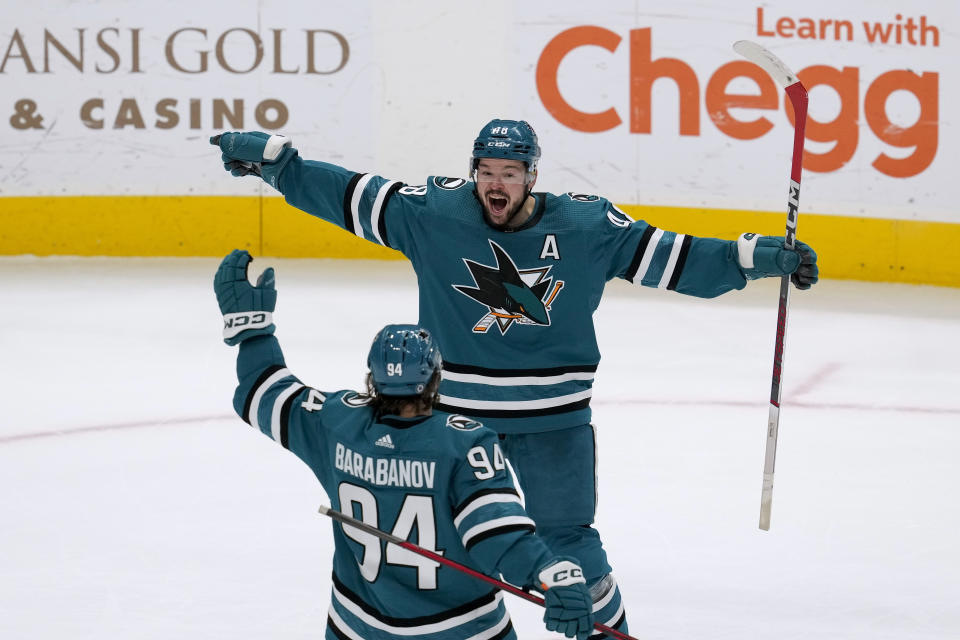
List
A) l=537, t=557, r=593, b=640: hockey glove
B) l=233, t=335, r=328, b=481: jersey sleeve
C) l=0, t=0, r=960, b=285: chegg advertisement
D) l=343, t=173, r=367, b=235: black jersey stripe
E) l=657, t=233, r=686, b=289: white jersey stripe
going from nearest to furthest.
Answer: l=537, t=557, r=593, b=640: hockey glove, l=233, t=335, r=328, b=481: jersey sleeve, l=657, t=233, r=686, b=289: white jersey stripe, l=343, t=173, r=367, b=235: black jersey stripe, l=0, t=0, r=960, b=285: chegg advertisement

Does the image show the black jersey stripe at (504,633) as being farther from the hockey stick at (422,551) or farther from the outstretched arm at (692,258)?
the outstretched arm at (692,258)

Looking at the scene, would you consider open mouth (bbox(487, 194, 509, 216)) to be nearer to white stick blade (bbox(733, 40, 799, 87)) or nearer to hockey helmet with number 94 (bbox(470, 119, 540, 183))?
hockey helmet with number 94 (bbox(470, 119, 540, 183))

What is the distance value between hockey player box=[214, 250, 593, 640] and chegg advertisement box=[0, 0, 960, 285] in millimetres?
5742

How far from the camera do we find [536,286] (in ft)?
9.06

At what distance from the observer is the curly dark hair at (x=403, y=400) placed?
2000 millimetres

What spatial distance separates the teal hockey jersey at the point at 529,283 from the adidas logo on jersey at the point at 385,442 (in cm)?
83

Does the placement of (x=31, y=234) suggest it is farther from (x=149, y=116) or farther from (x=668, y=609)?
(x=668, y=609)

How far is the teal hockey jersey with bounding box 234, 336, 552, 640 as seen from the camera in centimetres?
194

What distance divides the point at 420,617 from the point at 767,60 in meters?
1.72

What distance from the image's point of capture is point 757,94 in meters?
7.56

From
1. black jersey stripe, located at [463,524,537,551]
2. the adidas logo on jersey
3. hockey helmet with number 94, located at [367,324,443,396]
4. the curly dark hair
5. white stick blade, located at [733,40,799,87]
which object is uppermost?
white stick blade, located at [733,40,799,87]

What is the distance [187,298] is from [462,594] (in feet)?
16.9

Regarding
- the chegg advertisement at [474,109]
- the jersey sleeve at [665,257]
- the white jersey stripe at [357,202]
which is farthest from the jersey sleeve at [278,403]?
the chegg advertisement at [474,109]

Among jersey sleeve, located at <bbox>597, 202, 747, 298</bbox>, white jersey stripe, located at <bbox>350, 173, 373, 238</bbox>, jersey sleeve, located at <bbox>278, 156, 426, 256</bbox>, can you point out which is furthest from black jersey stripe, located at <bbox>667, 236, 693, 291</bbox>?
white jersey stripe, located at <bbox>350, 173, 373, 238</bbox>
